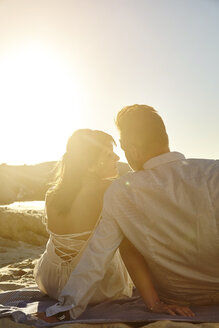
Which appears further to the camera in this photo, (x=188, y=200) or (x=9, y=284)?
(x=9, y=284)

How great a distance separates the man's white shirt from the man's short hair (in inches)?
5.0

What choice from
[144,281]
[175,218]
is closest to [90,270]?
[144,281]

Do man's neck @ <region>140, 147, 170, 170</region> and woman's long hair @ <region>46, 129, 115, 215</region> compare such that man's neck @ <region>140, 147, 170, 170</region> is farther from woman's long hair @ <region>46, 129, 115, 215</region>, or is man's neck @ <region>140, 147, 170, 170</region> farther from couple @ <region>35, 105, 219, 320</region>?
woman's long hair @ <region>46, 129, 115, 215</region>

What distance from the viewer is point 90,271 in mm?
Answer: 1965

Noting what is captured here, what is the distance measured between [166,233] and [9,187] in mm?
28055

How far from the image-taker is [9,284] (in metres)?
3.72

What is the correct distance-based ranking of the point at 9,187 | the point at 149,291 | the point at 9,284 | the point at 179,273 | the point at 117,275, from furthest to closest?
the point at 9,187, the point at 9,284, the point at 117,275, the point at 149,291, the point at 179,273

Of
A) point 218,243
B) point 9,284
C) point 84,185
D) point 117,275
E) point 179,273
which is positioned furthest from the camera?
point 9,284

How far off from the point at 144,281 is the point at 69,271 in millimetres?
917

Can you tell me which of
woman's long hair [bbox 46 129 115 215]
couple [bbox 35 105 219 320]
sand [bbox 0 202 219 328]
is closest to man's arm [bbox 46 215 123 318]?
couple [bbox 35 105 219 320]

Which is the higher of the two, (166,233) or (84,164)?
(84,164)

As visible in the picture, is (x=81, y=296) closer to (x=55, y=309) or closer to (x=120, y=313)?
(x=55, y=309)

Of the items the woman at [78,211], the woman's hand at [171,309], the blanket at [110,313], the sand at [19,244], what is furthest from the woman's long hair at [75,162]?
the sand at [19,244]

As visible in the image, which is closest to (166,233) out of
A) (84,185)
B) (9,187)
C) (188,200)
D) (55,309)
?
(188,200)
